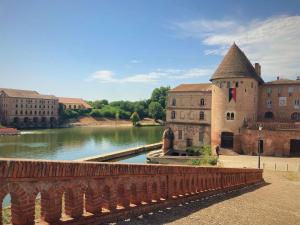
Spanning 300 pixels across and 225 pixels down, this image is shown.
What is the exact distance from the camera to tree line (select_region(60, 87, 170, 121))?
122 m

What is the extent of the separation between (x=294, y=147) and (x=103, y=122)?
312 ft

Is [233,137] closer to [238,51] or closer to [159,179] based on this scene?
[238,51]

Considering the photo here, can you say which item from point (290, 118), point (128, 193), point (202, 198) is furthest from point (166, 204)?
point (290, 118)

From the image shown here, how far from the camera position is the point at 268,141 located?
37000 mm

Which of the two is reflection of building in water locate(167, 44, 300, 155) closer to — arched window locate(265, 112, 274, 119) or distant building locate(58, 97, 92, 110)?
arched window locate(265, 112, 274, 119)

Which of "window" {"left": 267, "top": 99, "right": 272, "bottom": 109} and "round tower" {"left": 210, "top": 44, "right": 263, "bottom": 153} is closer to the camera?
"round tower" {"left": 210, "top": 44, "right": 263, "bottom": 153}

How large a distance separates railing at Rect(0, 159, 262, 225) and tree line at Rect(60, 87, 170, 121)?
10918cm

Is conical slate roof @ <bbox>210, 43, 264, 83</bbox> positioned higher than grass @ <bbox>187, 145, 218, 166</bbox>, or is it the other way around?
conical slate roof @ <bbox>210, 43, 264, 83</bbox>

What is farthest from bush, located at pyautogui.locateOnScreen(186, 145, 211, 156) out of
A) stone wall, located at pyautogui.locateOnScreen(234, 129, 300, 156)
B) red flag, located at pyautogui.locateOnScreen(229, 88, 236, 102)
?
red flag, located at pyautogui.locateOnScreen(229, 88, 236, 102)

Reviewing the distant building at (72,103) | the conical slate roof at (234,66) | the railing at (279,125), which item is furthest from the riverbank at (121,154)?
the distant building at (72,103)

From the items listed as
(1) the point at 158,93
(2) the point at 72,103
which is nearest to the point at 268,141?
(1) the point at 158,93

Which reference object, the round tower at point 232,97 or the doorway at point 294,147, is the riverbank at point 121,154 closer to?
the round tower at point 232,97

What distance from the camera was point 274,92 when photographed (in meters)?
44.2

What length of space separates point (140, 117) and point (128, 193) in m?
122
